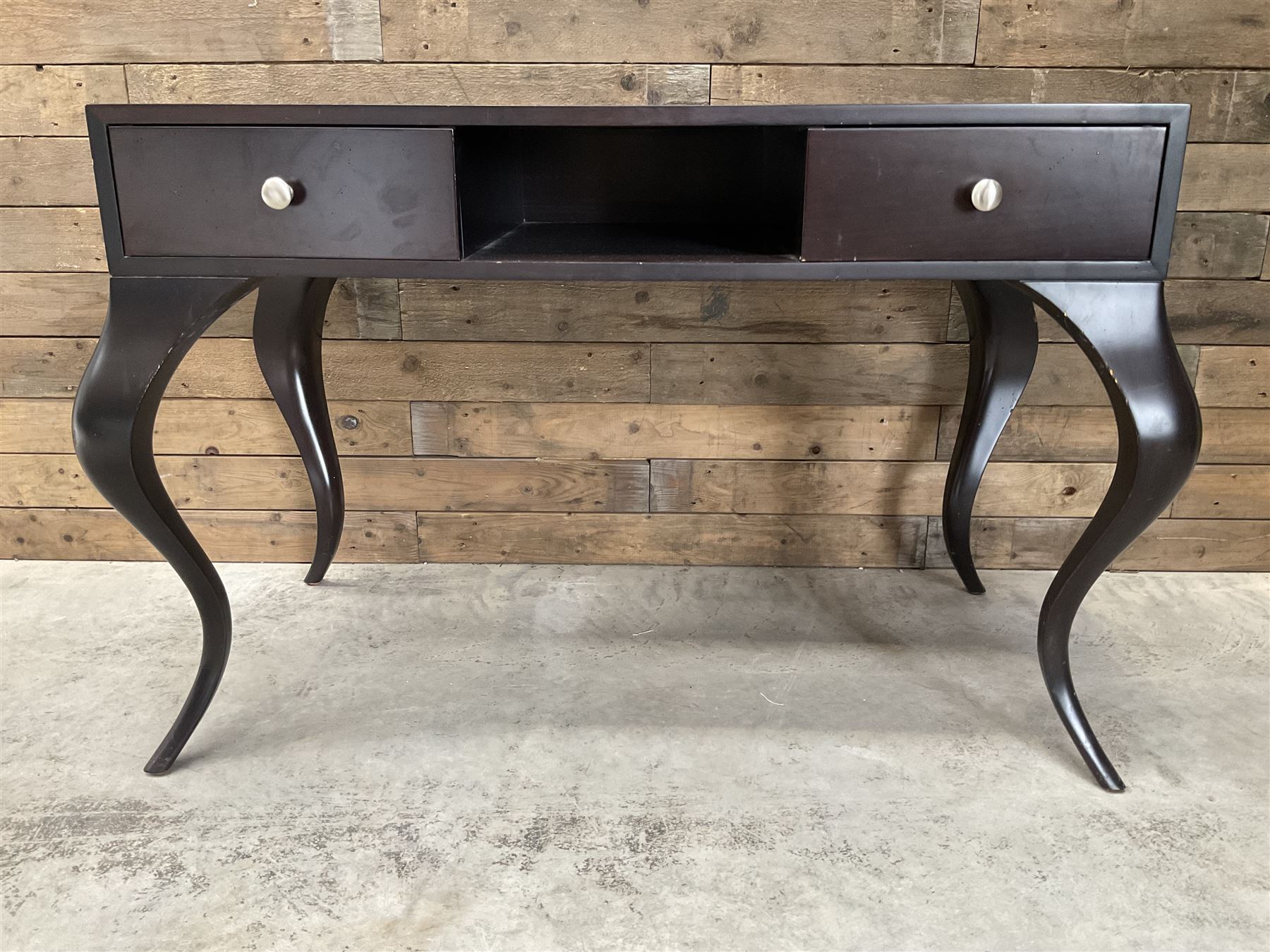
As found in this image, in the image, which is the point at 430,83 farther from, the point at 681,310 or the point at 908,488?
the point at 908,488

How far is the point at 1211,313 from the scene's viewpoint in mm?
1602

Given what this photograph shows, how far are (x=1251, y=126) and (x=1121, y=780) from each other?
42.7 inches

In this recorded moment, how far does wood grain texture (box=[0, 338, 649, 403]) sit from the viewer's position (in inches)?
65.6

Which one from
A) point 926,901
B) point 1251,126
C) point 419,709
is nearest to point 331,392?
point 419,709

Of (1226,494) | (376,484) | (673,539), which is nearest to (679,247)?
(673,539)

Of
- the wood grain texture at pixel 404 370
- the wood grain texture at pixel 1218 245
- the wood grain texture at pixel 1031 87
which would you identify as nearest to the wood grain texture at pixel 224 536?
the wood grain texture at pixel 404 370

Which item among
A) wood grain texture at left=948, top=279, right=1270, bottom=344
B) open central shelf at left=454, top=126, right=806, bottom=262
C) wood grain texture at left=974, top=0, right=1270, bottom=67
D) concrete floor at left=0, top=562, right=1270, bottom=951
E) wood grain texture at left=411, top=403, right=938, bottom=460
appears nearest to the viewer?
concrete floor at left=0, top=562, right=1270, bottom=951

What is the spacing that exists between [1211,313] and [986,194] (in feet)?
2.93

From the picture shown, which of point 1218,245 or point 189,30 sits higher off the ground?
point 189,30

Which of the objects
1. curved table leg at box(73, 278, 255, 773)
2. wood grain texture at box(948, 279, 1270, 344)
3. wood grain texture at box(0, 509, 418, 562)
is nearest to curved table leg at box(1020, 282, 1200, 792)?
wood grain texture at box(948, 279, 1270, 344)

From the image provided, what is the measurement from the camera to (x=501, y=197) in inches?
52.4

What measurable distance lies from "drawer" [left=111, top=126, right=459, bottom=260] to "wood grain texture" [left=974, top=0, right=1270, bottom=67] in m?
0.99

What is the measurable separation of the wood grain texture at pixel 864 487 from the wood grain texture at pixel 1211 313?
0.27m

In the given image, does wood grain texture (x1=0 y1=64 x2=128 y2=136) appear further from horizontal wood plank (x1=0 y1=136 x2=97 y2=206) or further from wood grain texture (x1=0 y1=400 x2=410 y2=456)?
wood grain texture (x1=0 y1=400 x2=410 y2=456)
